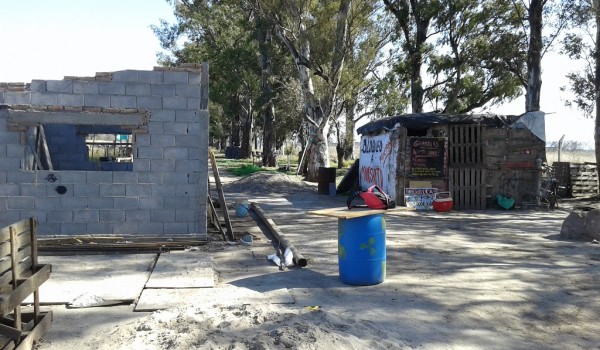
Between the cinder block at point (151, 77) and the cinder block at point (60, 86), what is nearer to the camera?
the cinder block at point (60, 86)

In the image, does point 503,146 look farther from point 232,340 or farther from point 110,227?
point 232,340

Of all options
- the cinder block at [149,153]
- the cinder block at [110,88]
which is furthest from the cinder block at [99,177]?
the cinder block at [110,88]

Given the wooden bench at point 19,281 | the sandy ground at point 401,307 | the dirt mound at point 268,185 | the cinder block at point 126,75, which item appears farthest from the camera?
the dirt mound at point 268,185

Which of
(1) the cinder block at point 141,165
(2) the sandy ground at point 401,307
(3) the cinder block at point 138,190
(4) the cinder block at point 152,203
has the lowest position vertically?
(2) the sandy ground at point 401,307

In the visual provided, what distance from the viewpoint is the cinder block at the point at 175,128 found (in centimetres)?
962

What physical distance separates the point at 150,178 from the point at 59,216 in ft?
5.59

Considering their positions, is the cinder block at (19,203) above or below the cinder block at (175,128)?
below

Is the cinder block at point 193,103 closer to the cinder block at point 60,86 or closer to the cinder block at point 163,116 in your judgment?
the cinder block at point 163,116

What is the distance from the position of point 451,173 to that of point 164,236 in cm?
942

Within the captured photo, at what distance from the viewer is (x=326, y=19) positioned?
79.2 feet

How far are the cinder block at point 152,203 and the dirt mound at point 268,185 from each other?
11845 millimetres

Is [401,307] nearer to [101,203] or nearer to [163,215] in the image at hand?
[163,215]

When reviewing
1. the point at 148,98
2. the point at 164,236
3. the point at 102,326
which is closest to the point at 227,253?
the point at 164,236

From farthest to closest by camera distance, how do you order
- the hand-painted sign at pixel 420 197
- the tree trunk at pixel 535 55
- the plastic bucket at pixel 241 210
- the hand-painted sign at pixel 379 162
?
the tree trunk at pixel 535 55, the hand-painted sign at pixel 379 162, the hand-painted sign at pixel 420 197, the plastic bucket at pixel 241 210
